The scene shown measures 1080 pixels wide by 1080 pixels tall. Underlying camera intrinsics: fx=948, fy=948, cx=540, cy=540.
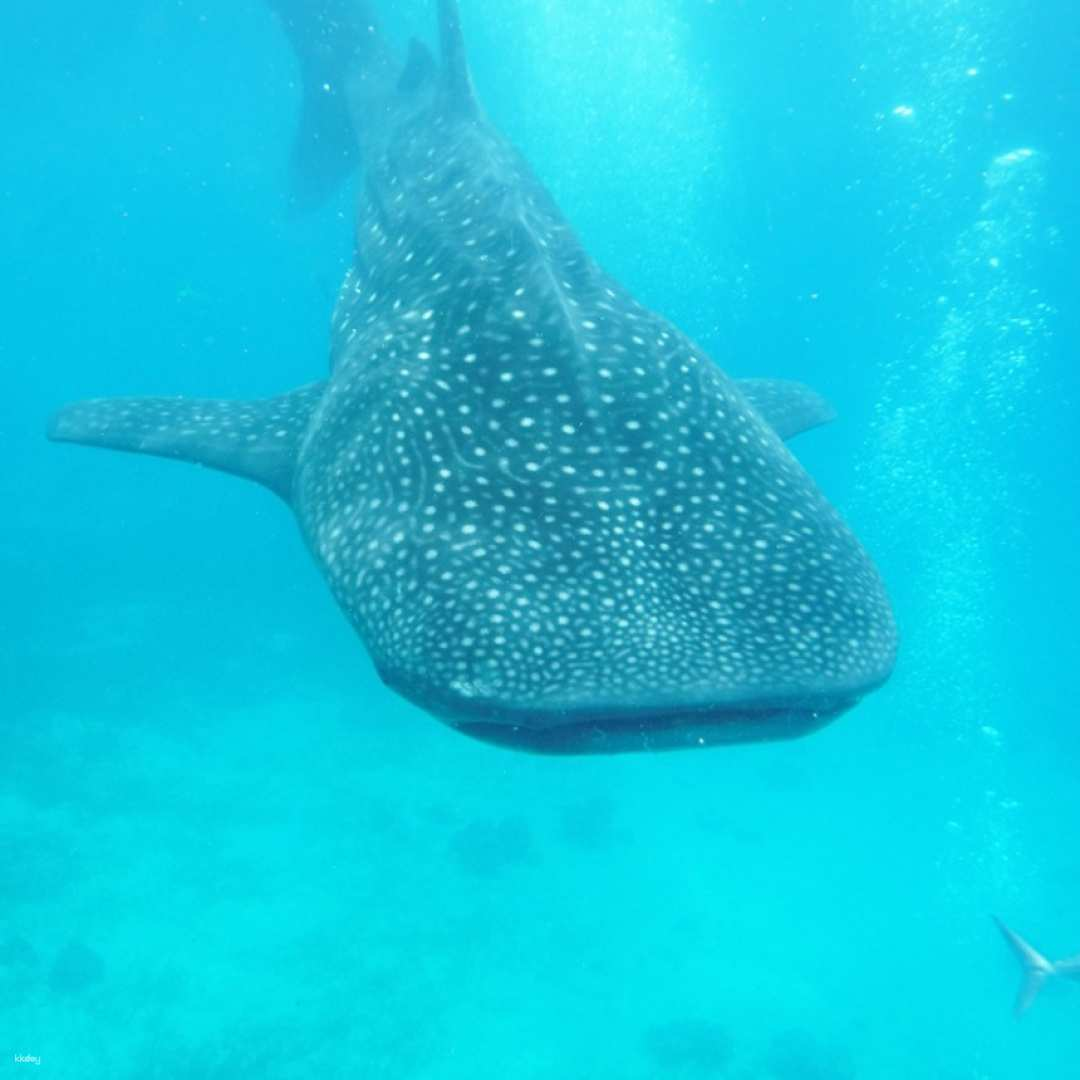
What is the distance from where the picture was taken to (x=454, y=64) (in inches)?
324

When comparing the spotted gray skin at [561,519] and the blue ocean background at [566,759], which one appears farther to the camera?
the blue ocean background at [566,759]

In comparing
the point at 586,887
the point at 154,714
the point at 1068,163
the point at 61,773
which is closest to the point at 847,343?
the point at 1068,163

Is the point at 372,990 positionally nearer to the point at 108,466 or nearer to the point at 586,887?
the point at 586,887

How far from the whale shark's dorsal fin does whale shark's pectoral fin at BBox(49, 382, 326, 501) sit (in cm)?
323

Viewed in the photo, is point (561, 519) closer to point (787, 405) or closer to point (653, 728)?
point (653, 728)

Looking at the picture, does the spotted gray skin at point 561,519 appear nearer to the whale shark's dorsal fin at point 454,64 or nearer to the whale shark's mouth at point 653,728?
the whale shark's mouth at point 653,728

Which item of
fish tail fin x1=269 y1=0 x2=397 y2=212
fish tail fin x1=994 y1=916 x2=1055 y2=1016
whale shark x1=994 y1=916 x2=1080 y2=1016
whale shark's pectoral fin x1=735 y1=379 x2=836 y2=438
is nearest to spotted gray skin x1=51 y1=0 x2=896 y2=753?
whale shark's pectoral fin x1=735 y1=379 x2=836 y2=438

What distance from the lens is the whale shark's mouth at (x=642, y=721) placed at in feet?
9.52

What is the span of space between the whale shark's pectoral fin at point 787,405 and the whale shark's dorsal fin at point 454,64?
3372mm

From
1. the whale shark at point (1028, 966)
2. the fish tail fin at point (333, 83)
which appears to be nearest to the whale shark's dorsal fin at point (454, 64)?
the fish tail fin at point (333, 83)

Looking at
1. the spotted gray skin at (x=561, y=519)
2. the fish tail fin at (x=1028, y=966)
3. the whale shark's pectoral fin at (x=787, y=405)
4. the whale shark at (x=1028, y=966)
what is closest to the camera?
the spotted gray skin at (x=561, y=519)

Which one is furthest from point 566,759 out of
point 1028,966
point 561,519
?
point 561,519

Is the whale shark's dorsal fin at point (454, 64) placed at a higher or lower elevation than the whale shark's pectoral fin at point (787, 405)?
higher

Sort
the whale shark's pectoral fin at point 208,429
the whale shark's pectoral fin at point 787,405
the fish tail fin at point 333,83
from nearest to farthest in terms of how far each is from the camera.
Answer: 1. the whale shark's pectoral fin at point 208,429
2. the whale shark's pectoral fin at point 787,405
3. the fish tail fin at point 333,83
